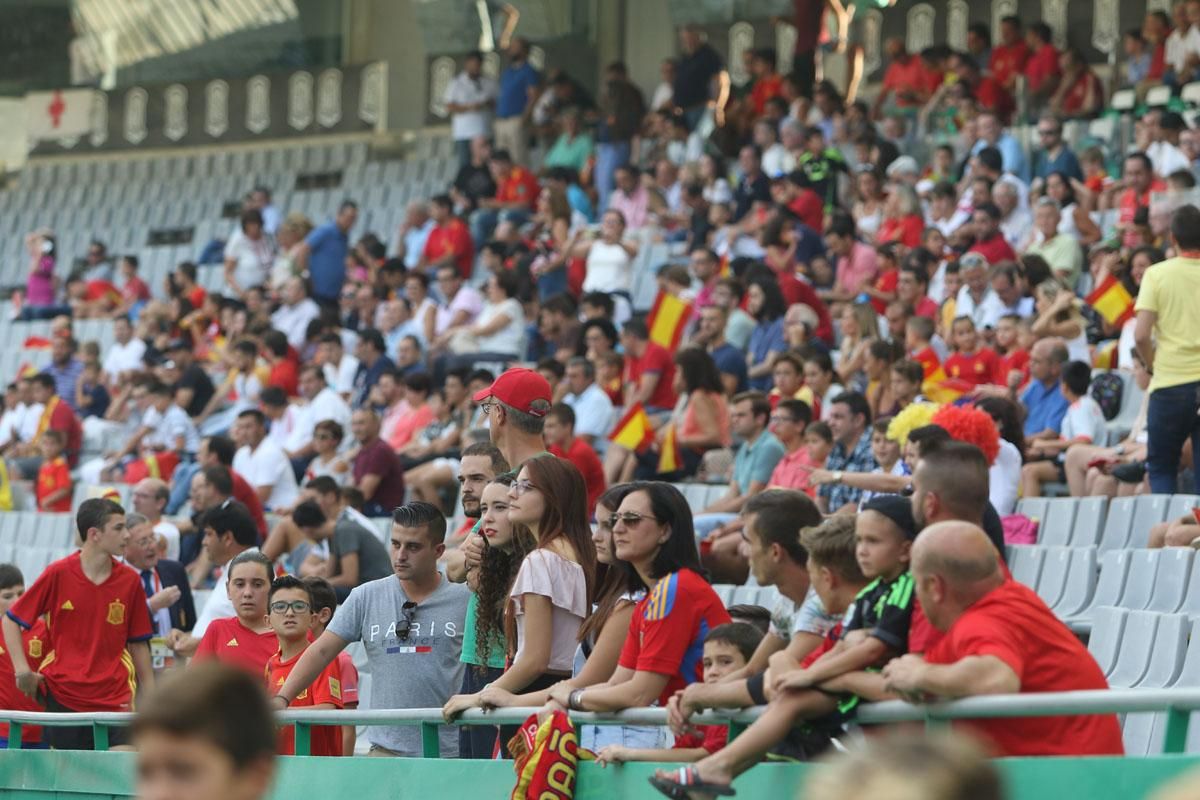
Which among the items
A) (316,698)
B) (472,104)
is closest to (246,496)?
(316,698)

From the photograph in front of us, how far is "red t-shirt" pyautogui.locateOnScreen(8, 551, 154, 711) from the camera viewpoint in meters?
7.89

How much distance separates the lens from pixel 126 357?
59.4ft

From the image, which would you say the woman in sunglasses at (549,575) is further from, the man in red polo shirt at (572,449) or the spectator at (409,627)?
the man in red polo shirt at (572,449)

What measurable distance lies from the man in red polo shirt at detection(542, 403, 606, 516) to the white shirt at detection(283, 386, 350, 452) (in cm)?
392

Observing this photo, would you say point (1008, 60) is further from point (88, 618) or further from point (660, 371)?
point (88, 618)

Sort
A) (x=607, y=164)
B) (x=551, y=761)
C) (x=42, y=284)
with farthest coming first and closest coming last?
(x=42, y=284)
(x=607, y=164)
(x=551, y=761)

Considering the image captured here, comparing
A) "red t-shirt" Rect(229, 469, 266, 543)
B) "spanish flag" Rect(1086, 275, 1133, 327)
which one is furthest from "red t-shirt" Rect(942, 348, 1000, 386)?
"red t-shirt" Rect(229, 469, 266, 543)

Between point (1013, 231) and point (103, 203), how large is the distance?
14.3m

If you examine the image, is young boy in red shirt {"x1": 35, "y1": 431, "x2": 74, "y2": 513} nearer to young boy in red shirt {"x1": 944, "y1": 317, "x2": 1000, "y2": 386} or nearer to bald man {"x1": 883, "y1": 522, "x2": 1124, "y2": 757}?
young boy in red shirt {"x1": 944, "y1": 317, "x2": 1000, "y2": 386}

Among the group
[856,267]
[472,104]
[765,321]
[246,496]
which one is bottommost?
[246,496]

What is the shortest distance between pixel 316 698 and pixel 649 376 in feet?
20.2

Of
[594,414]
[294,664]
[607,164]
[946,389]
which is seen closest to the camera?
[294,664]

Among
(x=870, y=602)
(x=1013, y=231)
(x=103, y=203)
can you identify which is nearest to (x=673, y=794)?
(x=870, y=602)

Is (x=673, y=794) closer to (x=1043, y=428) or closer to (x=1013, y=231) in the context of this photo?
(x=1043, y=428)
